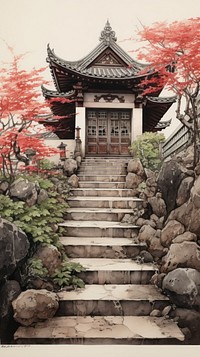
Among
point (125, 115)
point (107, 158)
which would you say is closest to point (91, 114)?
point (125, 115)

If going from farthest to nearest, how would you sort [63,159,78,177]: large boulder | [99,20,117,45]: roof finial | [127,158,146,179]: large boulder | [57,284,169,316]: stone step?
[63,159,78,177]: large boulder → [127,158,146,179]: large boulder → [99,20,117,45]: roof finial → [57,284,169,316]: stone step

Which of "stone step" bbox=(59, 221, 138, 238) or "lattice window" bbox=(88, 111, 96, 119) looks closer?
"stone step" bbox=(59, 221, 138, 238)

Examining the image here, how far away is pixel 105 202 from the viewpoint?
15.3ft

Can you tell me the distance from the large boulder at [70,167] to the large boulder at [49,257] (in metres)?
2.47

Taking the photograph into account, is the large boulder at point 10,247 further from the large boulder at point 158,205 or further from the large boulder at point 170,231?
the large boulder at point 158,205

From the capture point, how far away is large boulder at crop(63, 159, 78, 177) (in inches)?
215

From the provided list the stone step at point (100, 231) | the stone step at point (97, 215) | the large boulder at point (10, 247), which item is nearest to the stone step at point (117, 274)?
the stone step at point (100, 231)

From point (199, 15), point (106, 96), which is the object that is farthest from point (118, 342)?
point (106, 96)

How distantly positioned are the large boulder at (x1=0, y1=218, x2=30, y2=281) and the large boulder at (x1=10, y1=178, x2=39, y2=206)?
618 mm

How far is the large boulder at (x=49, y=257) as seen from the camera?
10.3 feet

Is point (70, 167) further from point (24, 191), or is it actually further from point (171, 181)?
point (171, 181)

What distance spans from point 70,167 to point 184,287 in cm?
342

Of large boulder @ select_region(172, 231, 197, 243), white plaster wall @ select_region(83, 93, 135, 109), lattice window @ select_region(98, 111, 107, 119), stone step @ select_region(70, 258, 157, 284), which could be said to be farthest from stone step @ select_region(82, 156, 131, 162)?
stone step @ select_region(70, 258, 157, 284)

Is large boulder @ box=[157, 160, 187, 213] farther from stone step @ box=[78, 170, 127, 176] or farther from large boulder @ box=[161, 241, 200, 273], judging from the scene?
stone step @ box=[78, 170, 127, 176]
